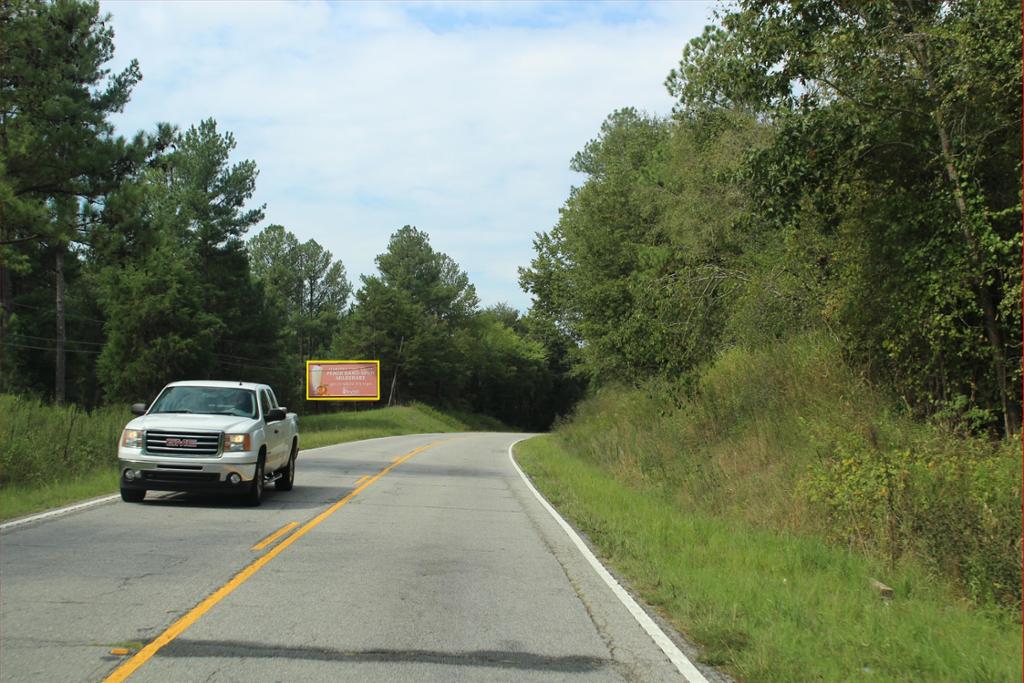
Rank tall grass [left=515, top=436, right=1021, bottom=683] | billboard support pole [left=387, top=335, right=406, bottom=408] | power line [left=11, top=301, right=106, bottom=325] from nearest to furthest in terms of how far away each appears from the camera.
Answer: tall grass [left=515, top=436, right=1021, bottom=683] < power line [left=11, top=301, right=106, bottom=325] < billboard support pole [left=387, top=335, right=406, bottom=408]

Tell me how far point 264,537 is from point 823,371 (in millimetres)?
11075

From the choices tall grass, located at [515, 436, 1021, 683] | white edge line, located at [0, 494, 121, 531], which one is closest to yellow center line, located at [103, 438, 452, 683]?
white edge line, located at [0, 494, 121, 531]

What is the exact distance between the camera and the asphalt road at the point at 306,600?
601 cm

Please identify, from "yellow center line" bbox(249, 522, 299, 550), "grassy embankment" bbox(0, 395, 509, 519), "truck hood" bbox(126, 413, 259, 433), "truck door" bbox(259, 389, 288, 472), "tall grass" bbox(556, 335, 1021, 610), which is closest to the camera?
"tall grass" bbox(556, 335, 1021, 610)

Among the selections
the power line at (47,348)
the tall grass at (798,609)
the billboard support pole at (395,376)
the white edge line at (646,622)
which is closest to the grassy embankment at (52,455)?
the white edge line at (646,622)

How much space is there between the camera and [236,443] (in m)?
14.0

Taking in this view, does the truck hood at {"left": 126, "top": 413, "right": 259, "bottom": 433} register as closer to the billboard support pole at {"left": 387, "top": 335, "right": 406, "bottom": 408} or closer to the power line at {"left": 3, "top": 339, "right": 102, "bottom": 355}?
the power line at {"left": 3, "top": 339, "right": 102, "bottom": 355}

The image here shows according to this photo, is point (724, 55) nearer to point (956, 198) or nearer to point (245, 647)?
point (956, 198)

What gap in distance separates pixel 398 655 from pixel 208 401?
1011cm

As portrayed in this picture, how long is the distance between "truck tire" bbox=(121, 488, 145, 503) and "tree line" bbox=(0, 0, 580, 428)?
10601 millimetres

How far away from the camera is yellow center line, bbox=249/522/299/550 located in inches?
420

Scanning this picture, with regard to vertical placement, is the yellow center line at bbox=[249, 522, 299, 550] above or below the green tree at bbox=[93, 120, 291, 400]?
below

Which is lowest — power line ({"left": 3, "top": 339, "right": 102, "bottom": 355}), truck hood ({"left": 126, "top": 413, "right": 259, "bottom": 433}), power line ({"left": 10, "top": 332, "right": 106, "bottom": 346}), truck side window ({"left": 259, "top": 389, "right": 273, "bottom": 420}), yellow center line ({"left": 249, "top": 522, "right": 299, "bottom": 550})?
yellow center line ({"left": 249, "top": 522, "right": 299, "bottom": 550})

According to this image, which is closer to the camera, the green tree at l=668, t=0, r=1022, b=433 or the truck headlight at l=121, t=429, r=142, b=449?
the green tree at l=668, t=0, r=1022, b=433
